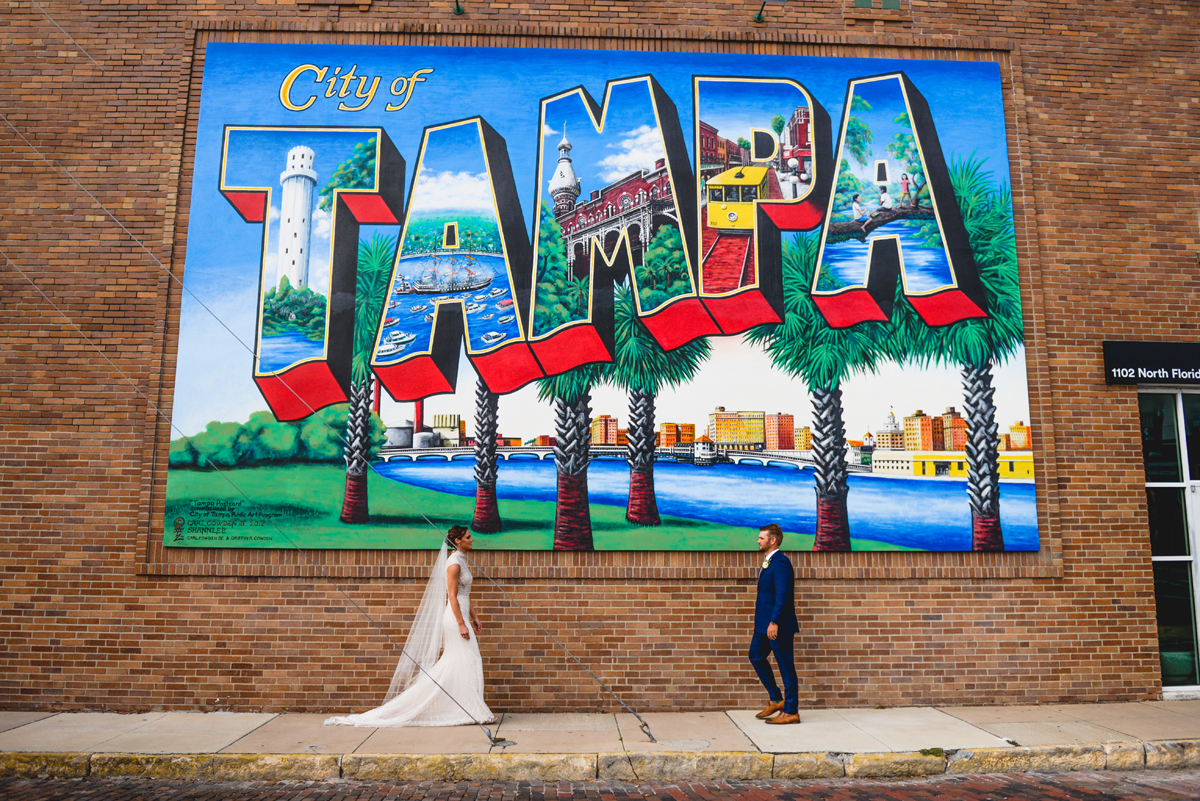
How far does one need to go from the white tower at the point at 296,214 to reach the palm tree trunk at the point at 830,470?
5835mm

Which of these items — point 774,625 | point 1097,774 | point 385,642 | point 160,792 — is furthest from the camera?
point 385,642

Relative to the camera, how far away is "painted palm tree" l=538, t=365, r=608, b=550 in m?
7.23

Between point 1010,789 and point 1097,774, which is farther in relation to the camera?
point 1097,774

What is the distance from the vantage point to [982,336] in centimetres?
773

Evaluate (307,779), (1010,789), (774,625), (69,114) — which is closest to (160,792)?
(307,779)

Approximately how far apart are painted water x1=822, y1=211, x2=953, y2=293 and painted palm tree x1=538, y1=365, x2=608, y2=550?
293cm

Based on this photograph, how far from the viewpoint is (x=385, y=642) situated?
6996 mm

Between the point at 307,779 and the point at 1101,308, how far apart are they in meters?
9.31

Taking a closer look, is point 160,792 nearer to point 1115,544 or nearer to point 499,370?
point 499,370

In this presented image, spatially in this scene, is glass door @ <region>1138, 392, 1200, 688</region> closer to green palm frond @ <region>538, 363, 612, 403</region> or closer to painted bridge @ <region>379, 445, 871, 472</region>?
painted bridge @ <region>379, 445, 871, 472</region>

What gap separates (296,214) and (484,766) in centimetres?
595

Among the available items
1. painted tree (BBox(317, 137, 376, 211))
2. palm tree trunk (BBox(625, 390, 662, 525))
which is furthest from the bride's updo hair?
painted tree (BBox(317, 137, 376, 211))

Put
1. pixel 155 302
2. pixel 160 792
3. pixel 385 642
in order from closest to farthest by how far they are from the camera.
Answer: pixel 160 792 → pixel 385 642 → pixel 155 302

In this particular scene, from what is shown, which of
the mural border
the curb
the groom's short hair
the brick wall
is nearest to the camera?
the curb
